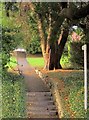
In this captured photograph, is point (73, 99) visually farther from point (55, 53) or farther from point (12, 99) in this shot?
point (55, 53)

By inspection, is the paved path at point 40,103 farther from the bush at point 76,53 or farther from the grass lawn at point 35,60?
the grass lawn at point 35,60

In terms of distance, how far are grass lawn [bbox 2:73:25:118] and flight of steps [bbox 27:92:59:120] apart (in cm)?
64

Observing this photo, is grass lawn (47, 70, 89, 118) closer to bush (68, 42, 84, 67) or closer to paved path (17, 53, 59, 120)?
paved path (17, 53, 59, 120)

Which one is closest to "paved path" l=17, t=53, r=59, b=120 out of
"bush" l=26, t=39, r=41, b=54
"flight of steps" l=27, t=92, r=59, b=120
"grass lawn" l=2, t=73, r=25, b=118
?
"flight of steps" l=27, t=92, r=59, b=120

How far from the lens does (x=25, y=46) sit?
16516 mm

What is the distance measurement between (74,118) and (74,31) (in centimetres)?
1008

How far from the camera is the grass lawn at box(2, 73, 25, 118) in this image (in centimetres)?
673

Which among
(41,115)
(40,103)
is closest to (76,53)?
(40,103)

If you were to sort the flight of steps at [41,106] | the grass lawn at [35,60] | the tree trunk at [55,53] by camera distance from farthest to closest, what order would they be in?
the grass lawn at [35,60] < the tree trunk at [55,53] < the flight of steps at [41,106]

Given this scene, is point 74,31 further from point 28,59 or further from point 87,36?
point 28,59

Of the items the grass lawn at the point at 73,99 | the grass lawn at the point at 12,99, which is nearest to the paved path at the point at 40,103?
the grass lawn at the point at 73,99

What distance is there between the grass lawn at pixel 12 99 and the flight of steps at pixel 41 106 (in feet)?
2.09

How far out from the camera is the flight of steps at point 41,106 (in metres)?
8.27

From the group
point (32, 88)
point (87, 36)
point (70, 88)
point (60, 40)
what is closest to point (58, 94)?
point (70, 88)
